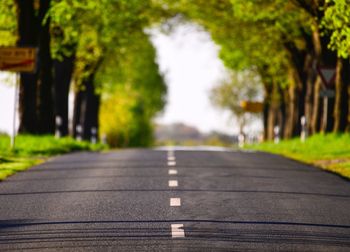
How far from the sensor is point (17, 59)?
26.5 metres

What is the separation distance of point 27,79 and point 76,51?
1147 cm

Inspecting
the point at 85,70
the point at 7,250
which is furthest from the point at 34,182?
the point at 85,70

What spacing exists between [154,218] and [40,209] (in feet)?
6.30

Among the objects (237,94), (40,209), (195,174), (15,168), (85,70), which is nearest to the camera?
Result: (40,209)

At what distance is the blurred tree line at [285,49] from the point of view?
37.2m

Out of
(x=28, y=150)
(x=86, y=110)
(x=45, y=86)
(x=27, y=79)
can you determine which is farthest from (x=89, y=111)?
(x=28, y=150)

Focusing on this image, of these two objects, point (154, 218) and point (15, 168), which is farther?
point (15, 168)

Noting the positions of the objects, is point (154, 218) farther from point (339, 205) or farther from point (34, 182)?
point (34, 182)

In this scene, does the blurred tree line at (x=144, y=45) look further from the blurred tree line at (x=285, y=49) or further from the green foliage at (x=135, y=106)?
the green foliage at (x=135, y=106)

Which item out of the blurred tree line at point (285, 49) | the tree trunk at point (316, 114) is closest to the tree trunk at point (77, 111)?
the blurred tree line at point (285, 49)

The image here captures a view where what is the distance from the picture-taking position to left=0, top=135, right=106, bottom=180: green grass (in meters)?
21.5

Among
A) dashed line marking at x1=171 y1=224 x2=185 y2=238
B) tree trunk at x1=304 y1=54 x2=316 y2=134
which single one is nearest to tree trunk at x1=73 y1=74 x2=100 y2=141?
tree trunk at x1=304 y1=54 x2=316 y2=134

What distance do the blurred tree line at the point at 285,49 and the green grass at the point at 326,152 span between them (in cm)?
189

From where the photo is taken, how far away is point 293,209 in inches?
547
